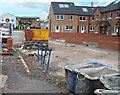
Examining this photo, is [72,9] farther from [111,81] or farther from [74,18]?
[111,81]

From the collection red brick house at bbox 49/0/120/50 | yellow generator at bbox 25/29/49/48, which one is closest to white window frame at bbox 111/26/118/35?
red brick house at bbox 49/0/120/50

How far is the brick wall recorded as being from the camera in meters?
27.6

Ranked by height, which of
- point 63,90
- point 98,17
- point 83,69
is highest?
point 98,17

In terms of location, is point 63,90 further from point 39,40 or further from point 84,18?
point 84,18

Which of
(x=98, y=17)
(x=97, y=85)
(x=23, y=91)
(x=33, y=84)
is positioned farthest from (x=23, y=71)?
(x=98, y=17)

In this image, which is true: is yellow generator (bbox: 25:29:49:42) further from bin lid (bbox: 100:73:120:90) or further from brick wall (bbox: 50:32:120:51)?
bin lid (bbox: 100:73:120:90)

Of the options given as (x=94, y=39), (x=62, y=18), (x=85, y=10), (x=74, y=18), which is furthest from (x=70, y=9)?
(x=94, y=39)

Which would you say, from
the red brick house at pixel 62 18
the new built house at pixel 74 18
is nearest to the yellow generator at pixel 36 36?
the new built house at pixel 74 18

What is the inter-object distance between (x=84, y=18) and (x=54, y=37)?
1929 centimetres

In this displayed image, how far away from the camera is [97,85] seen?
798 centimetres

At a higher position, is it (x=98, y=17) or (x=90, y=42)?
(x=98, y=17)

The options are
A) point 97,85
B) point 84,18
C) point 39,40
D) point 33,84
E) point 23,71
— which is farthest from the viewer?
point 84,18

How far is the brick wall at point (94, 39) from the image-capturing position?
27.6m

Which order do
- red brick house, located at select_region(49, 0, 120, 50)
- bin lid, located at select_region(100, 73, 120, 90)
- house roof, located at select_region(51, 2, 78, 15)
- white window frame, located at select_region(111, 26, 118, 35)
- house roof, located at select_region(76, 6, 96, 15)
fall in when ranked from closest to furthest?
bin lid, located at select_region(100, 73, 120, 90) → white window frame, located at select_region(111, 26, 118, 35) → red brick house, located at select_region(49, 0, 120, 50) → house roof, located at select_region(51, 2, 78, 15) → house roof, located at select_region(76, 6, 96, 15)
